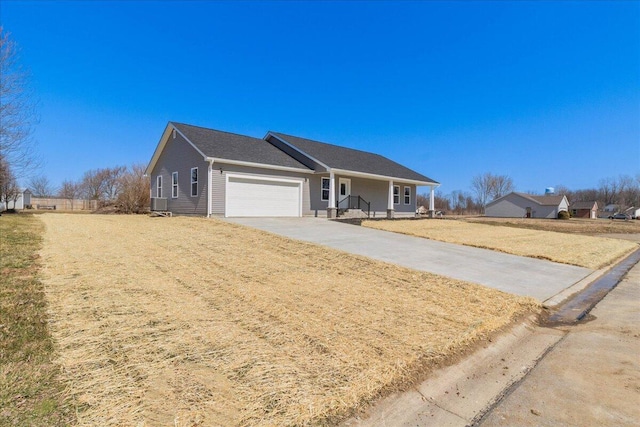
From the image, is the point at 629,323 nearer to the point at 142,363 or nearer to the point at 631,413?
the point at 631,413

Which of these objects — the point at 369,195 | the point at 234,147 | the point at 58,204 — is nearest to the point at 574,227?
the point at 369,195

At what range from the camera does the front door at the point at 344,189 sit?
20297 millimetres

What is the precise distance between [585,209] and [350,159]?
6988cm

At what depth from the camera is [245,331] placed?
11.6 ft

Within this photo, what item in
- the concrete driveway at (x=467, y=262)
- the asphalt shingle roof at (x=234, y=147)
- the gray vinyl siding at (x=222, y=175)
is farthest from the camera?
the asphalt shingle roof at (x=234, y=147)

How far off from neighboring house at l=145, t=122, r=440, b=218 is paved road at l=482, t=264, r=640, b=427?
13618mm

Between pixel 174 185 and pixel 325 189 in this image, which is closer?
pixel 174 185

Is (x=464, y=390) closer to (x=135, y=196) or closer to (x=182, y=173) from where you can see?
(x=182, y=173)

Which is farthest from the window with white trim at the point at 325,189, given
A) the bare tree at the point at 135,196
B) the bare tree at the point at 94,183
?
the bare tree at the point at 94,183

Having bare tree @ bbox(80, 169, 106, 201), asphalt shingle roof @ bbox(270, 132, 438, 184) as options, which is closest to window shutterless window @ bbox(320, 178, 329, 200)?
asphalt shingle roof @ bbox(270, 132, 438, 184)

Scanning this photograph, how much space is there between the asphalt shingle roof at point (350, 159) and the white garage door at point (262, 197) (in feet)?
8.92

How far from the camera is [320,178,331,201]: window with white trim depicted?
1954cm

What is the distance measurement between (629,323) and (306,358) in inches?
188

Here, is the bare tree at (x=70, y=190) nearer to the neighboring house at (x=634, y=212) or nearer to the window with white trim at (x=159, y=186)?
the window with white trim at (x=159, y=186)
